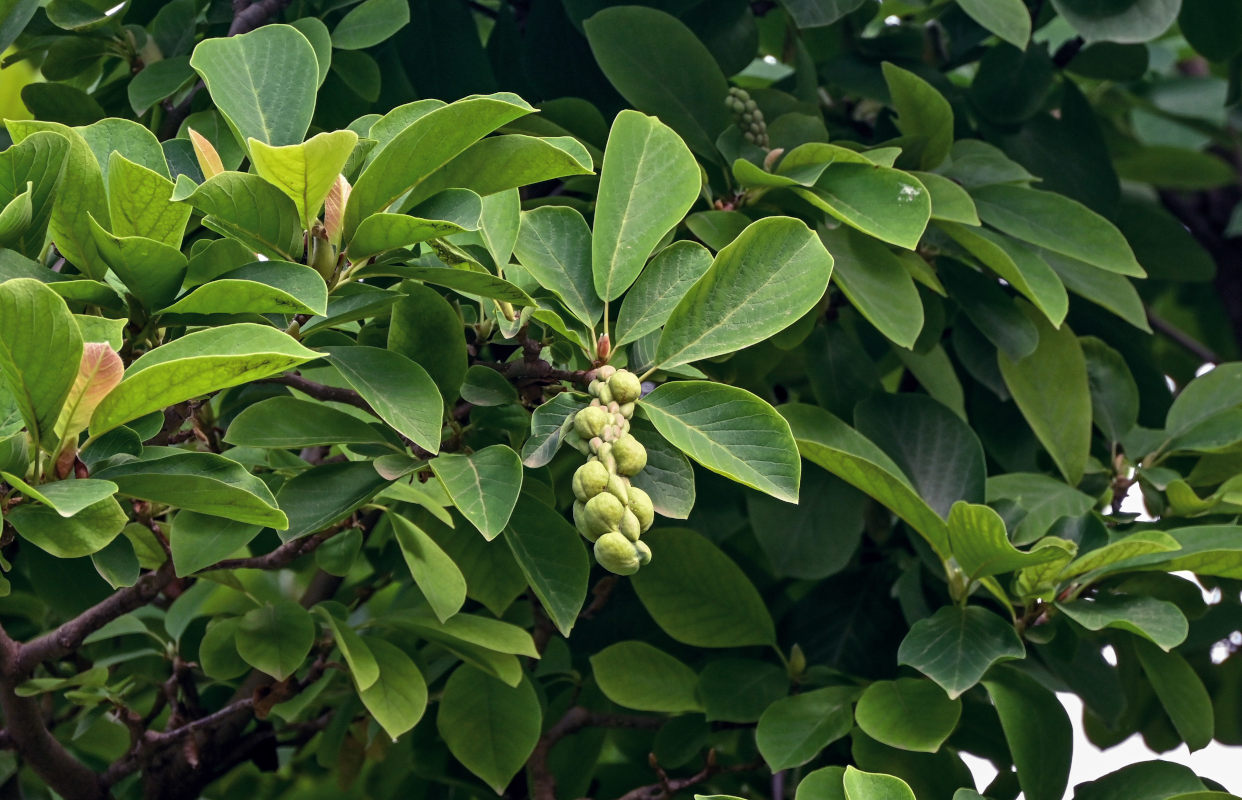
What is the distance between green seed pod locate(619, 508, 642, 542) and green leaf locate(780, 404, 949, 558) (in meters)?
0.29

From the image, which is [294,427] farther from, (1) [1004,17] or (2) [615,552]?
(1) [1004,17]

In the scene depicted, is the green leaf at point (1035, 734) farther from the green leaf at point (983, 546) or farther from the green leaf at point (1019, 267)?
the green leaf at point (1019, 267)

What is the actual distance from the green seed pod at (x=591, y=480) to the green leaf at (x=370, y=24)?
1.77 ft

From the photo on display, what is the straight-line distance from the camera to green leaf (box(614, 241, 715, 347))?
0.74 m

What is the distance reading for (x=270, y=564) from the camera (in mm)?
897

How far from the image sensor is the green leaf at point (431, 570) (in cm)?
87

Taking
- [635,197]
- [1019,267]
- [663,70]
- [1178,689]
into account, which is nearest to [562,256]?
[635,197]

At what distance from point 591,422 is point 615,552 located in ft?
0.27

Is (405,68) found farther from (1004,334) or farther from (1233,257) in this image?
(1233,257)

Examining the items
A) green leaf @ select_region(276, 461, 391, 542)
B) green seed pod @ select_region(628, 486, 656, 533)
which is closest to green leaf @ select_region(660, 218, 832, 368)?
green seed pod @ select_region(628, 486, 656, 533)

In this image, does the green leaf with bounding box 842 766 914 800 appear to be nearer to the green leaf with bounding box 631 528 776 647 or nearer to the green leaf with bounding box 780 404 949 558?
the green leaf with bounding box 780 404 949 558

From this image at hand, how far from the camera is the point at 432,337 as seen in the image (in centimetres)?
77

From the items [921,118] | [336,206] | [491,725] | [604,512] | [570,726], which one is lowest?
[570,726]

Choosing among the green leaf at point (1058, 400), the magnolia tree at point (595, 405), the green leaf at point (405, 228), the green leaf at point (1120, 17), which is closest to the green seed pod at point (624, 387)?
the magnolia tree at point (595, 405)
